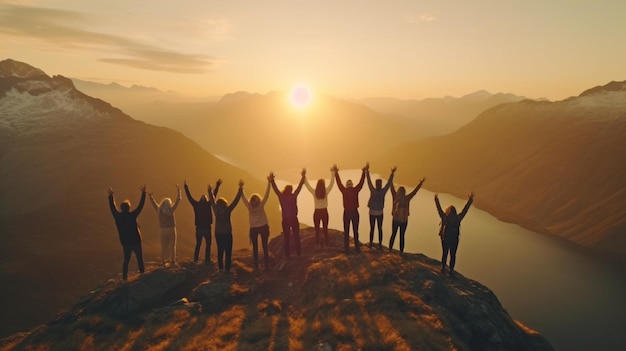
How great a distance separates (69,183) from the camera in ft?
334

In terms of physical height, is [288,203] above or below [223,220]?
above

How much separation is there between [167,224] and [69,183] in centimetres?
10476

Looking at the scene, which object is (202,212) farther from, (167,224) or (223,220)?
(167,224)

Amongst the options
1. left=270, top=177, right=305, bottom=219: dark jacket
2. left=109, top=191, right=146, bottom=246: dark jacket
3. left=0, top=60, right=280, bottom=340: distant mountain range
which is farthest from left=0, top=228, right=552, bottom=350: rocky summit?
left=0, top=60, right=280, bottom=340: distant mountain range

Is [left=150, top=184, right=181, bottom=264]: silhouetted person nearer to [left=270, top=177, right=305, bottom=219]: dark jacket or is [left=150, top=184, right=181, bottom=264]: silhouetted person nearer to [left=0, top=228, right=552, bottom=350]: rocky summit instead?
[left=0, top=228, right=552, bottom=350]: rocky summit

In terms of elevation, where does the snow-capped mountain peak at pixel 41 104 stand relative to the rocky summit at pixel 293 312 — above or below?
above

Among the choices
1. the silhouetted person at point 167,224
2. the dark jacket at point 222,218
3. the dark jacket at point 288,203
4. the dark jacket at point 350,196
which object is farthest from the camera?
the silhouetted person at point 167,224

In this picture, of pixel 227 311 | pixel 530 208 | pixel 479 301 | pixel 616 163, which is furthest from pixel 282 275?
pixel 616 163

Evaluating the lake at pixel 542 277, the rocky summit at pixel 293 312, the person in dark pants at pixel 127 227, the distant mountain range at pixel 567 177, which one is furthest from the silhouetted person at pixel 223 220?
the distant mountain range at pixel 567 177

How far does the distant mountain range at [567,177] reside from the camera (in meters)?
113

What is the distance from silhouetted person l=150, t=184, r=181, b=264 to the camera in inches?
685

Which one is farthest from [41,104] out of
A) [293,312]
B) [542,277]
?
[542,277]

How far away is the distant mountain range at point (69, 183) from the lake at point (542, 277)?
51924 mm

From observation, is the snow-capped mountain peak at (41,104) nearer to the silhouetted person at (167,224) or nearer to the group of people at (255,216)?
the silhouetted person at (167,224)
